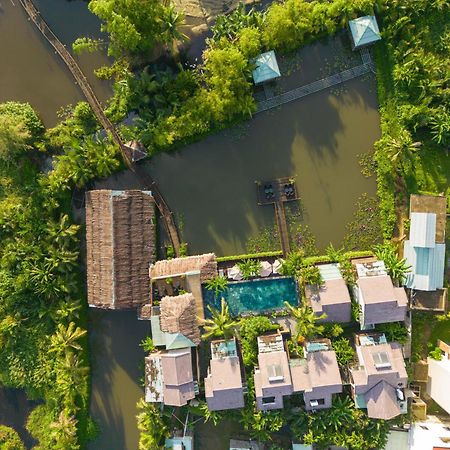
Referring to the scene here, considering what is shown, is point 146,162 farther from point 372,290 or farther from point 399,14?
point 399,14

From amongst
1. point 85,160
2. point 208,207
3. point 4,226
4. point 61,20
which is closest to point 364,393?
point 208,207

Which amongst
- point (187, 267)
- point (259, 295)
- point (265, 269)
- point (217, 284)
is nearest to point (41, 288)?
point (187, 267)

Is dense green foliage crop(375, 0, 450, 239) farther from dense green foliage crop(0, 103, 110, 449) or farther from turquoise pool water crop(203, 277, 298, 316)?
dense green foliage crop(0, 103, 110, 449)

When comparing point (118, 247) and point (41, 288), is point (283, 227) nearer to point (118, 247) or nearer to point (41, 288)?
point (118, 247)

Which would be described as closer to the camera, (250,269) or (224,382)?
(224,382)

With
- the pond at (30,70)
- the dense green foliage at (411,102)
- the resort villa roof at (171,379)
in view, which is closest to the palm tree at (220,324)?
the resort villa roof at (171,379)
